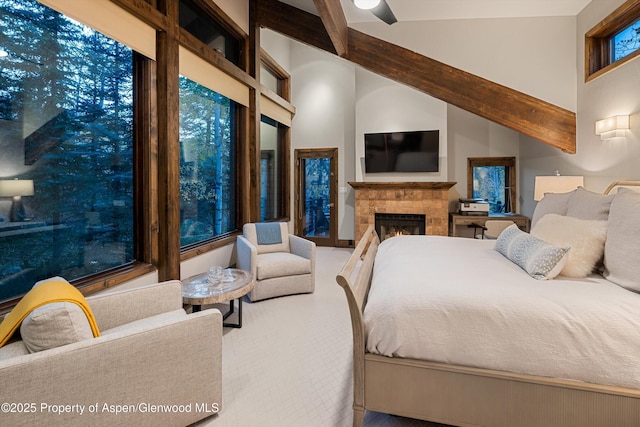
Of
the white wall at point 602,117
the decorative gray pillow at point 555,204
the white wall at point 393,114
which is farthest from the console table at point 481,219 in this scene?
the decorative gray pillow at point 555,204

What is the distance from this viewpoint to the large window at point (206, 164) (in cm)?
330

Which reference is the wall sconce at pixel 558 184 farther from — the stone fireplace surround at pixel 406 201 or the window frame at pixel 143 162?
the window frame at pixel 143 162

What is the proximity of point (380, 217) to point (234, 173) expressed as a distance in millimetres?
2774

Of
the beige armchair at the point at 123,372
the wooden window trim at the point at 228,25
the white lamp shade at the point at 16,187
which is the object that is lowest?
the beige armchair at the point at 123,372

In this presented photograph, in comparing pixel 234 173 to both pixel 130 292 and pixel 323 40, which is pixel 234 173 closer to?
pixel 323 40

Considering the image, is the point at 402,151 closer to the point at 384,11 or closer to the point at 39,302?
the point at 384,11

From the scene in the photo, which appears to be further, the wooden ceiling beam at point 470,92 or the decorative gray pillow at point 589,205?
the wooden ceiling beam at point 470,92

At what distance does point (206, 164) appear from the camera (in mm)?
3707

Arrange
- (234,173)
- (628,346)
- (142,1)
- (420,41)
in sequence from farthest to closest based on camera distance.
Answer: (234,173) → (420,41) → (142,1) → (628,346)

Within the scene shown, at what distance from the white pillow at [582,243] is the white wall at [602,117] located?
1424 mm

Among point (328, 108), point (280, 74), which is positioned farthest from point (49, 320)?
point (328, 108)

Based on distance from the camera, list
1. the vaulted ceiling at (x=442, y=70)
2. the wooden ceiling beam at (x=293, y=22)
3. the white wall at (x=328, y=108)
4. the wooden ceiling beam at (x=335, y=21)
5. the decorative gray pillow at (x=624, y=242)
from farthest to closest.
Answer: the white wall at (x=328, y=108) < the wooden ceiling beam at (x=293, y=22) < the vaulted ceiling at (x=442, y=70) < the wooden ceiling beam at (x=335, y=21) < the decorative gray pillow at (x=624, y=242)

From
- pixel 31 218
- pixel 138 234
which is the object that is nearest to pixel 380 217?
pixel 138 234

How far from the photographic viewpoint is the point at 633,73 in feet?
9.11
